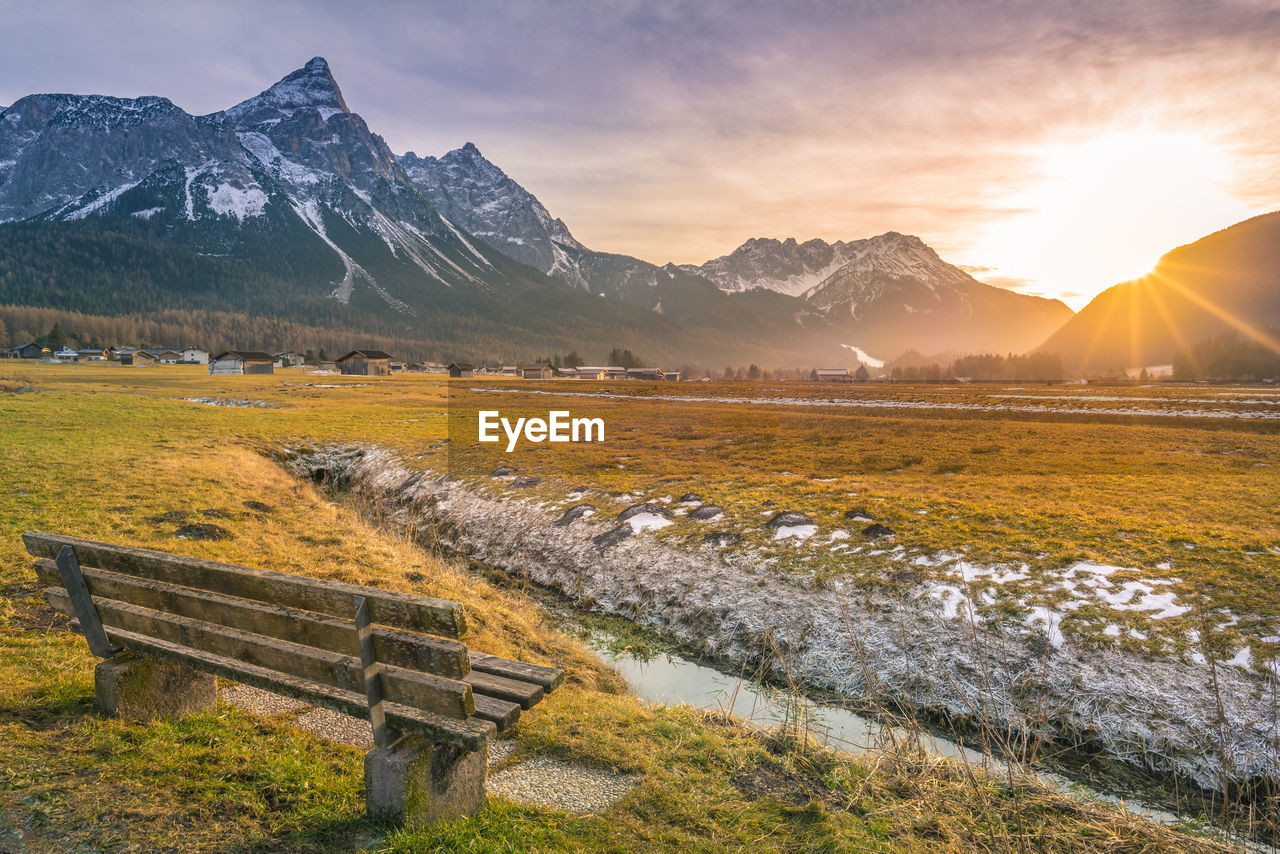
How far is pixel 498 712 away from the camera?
15.4 ft

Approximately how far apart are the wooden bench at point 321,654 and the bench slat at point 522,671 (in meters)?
0.02

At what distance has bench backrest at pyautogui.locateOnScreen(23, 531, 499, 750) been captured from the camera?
4141mm

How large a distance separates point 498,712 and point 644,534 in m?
12.0

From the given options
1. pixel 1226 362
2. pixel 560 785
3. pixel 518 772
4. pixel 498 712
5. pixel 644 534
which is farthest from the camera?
pixel 1226 362

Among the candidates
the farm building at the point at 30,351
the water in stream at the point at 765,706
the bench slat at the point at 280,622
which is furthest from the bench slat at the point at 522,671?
the farm building at the point at 30,351

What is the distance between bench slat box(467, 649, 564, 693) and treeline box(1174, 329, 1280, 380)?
171612 mm

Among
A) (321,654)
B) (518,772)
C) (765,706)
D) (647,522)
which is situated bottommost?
(765,706)

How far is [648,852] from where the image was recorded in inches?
191

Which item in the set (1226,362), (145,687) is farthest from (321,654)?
(1226,362)

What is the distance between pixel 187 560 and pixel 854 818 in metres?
6.61

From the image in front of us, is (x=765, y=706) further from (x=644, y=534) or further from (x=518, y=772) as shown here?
(x=644, y=534)

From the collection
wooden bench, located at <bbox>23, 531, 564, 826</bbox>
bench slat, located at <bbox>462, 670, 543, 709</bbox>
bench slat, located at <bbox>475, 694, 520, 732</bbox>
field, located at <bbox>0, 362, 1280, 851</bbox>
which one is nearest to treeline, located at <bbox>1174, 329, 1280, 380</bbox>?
field, located at <bbox>0, 362, 1280, 851</bbox>

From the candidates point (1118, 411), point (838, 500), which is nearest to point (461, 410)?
point (838, 500)

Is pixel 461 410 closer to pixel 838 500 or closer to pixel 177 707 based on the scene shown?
pixel 838 500
